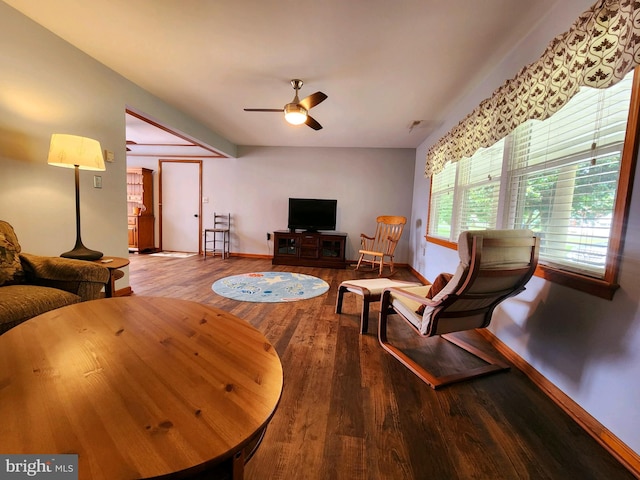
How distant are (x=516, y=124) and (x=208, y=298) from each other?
313 cm

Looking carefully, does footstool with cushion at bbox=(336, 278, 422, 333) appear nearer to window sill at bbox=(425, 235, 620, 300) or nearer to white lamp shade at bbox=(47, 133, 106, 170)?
window sill at bbox=(425, 235, 620, 300)

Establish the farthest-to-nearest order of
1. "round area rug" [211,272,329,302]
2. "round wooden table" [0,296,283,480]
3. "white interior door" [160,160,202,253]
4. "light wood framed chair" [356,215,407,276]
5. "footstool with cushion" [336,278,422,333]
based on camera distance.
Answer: "white interior door" [160,160,202,253], "light wood framed chair" [356,215,407,276], "round area rug" [211,272,329,302], "footstool with cushion" [336,278,422,333], "round wooden table" [0,296,283,480]

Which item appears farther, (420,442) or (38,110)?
(38,110)

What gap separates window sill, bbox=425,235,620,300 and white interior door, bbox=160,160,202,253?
18.4ft

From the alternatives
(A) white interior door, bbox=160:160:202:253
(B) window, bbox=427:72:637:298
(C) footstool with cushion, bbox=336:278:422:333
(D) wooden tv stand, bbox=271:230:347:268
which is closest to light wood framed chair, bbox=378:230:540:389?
(B) window, bbox=427:72:637:298

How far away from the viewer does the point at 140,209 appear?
5.34 meters

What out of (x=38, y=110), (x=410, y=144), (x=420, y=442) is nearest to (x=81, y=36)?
(x=38, y=110)

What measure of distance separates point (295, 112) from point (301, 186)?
2701 millimetres

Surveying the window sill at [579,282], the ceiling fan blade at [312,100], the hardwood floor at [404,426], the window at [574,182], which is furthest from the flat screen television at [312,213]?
the window sill at [579,282]

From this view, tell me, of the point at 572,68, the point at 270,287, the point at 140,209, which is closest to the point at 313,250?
the point at 270,287

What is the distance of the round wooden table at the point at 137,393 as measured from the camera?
0.48 metres

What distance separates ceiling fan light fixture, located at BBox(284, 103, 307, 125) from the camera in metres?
2.57

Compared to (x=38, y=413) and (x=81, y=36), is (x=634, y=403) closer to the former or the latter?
(x=38, y=413)

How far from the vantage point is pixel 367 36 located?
192cm
